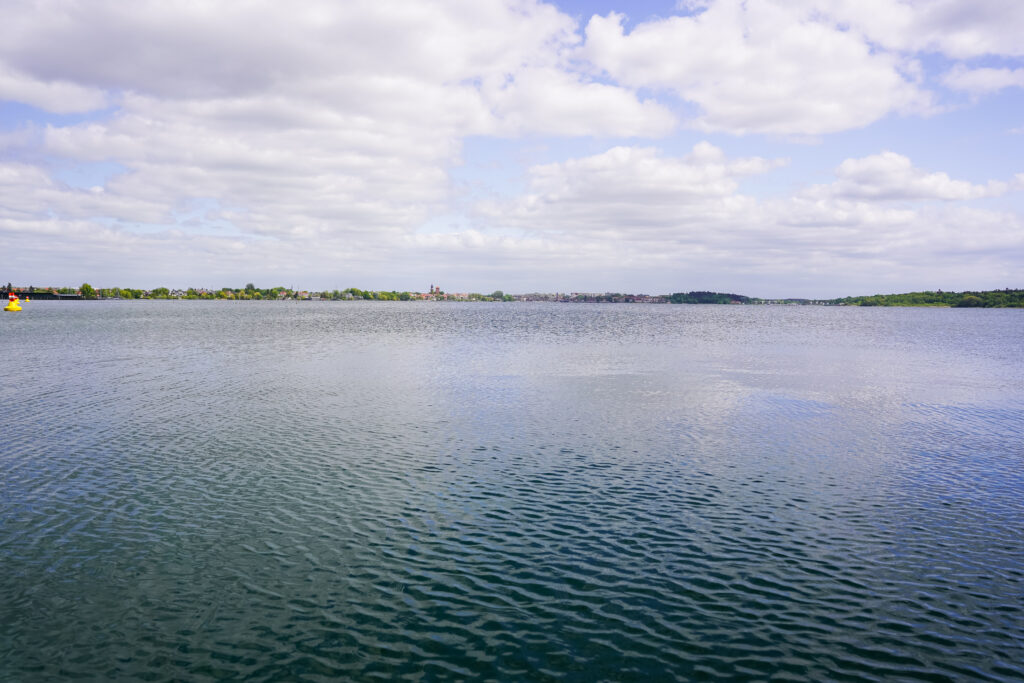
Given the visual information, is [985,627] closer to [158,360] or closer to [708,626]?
[708,626]

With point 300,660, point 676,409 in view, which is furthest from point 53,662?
point 676,409

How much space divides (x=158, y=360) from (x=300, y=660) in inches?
3205

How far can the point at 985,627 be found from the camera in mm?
19797

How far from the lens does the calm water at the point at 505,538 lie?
60.3 feet

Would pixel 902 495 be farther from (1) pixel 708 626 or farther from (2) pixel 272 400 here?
(2) pixel 272 400

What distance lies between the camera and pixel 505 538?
86.2 ft

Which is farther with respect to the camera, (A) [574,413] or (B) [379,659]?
(A) [574,413]

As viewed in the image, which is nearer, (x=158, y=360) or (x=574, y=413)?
(x=574, y=413)

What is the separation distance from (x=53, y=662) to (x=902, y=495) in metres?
38.8

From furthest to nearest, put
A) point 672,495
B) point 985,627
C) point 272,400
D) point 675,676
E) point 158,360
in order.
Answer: point 158,360 < point 272,400 < point 672,495 < point 985,627 < point 675,676

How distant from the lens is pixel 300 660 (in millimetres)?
17891

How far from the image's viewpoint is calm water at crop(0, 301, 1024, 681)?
18.4m

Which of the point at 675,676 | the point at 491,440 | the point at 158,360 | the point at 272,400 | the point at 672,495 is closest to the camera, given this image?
the point at 675,676

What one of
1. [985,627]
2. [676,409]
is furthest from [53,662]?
[676,409]
